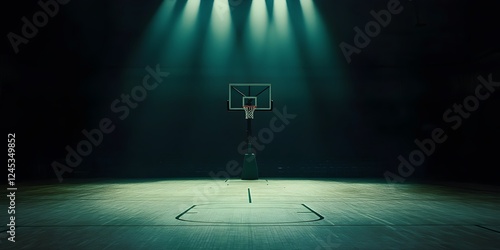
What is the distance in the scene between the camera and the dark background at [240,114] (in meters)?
13.6

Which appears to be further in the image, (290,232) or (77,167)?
(77,167)

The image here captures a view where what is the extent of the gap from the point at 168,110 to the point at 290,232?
1043 cm

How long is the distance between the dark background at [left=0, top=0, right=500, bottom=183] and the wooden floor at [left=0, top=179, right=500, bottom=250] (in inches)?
233

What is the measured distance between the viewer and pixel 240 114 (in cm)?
1490

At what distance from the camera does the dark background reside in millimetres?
13562

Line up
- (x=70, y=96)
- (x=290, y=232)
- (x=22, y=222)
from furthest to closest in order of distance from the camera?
1. (x=70, y=96)
2. (x=22, y=222)
3. (x=290, y=232)

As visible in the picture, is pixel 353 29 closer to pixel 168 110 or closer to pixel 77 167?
pixel 168 110

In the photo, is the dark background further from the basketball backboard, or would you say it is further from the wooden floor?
the wooden floor

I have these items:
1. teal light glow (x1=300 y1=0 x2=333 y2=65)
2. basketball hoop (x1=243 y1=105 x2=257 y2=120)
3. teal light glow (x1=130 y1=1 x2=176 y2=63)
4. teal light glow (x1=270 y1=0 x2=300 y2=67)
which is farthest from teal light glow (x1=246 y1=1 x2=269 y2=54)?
teal light glow (x1=130 y1=1 x2=176 y2=63)

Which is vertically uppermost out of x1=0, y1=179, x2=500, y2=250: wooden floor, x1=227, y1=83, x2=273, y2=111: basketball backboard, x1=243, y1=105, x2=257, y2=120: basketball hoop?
x1=227, y1=83, x2=273, y2=111: basketball backboard

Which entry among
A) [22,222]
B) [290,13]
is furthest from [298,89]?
[22,222]

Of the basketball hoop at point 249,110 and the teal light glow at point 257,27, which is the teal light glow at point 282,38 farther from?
the basketball hoop at point 249,110

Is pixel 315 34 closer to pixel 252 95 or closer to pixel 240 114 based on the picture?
pixel 252 95

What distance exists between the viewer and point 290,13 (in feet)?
44.4
